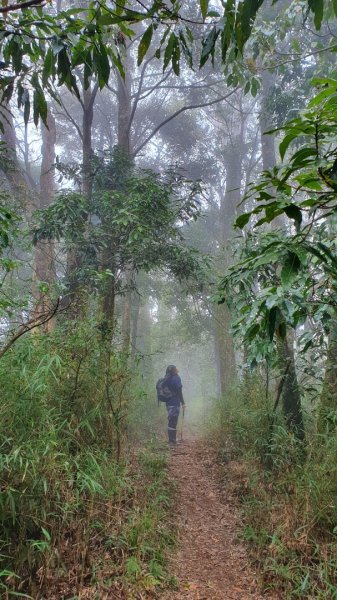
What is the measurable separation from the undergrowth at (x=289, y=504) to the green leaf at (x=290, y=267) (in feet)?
9.64

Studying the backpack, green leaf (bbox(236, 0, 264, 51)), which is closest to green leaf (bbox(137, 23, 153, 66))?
green leaf (bbox(236, 0, 264, 51))

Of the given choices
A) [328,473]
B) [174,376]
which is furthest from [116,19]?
[174,376]

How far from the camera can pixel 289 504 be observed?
13.4 feet

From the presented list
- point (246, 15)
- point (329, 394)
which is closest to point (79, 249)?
point (329, 394)

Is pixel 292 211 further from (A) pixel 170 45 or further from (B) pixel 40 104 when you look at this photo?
(B) pixel 40 104

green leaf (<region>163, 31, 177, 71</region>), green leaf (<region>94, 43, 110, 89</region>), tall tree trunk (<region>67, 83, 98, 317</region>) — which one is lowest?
green leaf (<region>94, 43, 110, 89</region>)

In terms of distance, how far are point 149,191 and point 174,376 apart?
15.8 feet

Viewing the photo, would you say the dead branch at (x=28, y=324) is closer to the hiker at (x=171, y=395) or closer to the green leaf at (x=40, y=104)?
the green leaf at (x=40, y=104)

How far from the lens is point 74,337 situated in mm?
4473

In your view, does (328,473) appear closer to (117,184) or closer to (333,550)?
(333,550)

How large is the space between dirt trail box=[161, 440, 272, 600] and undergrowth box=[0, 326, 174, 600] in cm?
22

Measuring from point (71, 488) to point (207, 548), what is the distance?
1776mm

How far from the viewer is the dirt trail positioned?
362cm

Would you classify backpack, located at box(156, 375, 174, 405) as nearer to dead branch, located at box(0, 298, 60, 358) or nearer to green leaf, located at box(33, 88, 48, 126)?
dead branch, located at box(0, 298, 60, 358)
